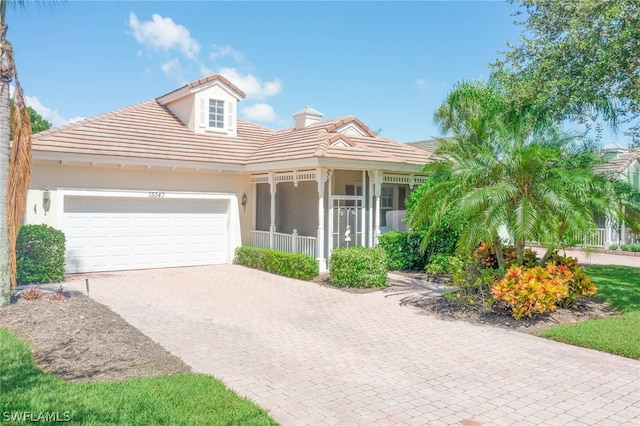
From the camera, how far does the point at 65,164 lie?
13953 mm

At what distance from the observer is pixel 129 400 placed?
4965mm

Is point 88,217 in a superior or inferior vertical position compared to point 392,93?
inferior

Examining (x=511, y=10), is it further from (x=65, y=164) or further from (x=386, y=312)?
(x=65, y=164)

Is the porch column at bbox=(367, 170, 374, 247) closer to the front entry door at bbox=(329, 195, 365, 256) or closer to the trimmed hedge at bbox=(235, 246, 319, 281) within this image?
the front entry door at bbox=(329, 195, 365, 256)

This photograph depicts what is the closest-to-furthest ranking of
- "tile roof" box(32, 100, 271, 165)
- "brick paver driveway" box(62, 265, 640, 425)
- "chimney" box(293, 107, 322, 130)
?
1. "brick paver driveway" box(62, 265, 640, 425)
2. "tile roof" box(32, 100, 271, 165)
3. "chimney" box(293, 107, 322, 130)

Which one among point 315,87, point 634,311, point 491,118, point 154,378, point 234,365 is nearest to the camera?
point 154,378

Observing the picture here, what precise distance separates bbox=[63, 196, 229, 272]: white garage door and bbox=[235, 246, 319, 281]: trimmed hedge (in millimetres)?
1064

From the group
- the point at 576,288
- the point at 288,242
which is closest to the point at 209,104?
the point at 288,242

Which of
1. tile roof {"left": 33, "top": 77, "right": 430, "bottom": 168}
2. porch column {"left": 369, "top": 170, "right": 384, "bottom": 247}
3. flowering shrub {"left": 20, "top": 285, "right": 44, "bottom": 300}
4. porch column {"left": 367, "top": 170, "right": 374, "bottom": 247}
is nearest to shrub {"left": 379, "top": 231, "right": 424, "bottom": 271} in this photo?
porch column {"left": 369, "top": 170, "right": 384, "bottom": 247}

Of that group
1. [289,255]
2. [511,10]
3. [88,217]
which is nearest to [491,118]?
[511,10]

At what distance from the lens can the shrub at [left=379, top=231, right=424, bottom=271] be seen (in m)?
15.4

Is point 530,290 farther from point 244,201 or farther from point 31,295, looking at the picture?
point 244,201

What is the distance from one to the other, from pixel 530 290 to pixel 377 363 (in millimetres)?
3821

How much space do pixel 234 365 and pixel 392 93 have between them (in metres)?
16.5
